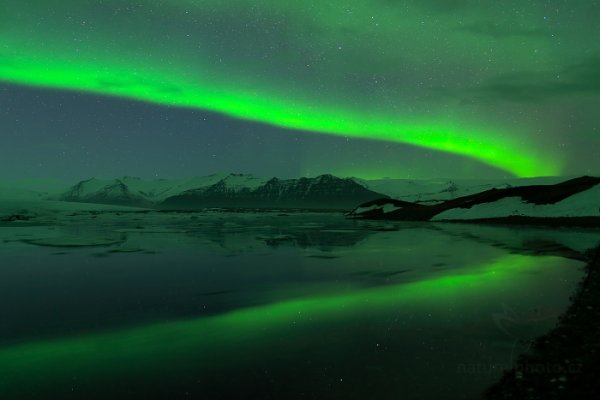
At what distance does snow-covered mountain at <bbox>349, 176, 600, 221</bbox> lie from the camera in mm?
58281

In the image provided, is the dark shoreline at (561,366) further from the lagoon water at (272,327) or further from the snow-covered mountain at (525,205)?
the snow-covered mountain at (525,205)

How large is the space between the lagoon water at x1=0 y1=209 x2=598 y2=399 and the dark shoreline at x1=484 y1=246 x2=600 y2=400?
1.14 ft

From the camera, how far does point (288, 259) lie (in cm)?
2558

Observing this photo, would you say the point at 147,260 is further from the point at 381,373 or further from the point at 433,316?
the point at 381,373

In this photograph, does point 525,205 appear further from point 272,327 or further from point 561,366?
point 561,366

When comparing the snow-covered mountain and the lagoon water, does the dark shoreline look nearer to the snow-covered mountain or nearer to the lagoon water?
the lagoon water

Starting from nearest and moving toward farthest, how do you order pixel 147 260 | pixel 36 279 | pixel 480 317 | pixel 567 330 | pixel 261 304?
pixel 567 330
pixel 480 317
pixel 261 304
pixel 36 279
pixel 147 260

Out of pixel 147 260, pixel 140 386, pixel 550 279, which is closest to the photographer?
pixel 140 386

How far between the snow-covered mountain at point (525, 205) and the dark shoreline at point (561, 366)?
51.4m

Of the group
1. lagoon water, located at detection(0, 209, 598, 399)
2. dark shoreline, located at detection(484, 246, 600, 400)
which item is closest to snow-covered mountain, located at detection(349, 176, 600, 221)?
lagoon water, located at detection(0, 209, 598, 399)

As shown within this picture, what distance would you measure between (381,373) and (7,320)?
1087 centimetres

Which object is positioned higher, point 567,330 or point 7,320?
point 567,330

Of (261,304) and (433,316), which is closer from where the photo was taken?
(433,316)

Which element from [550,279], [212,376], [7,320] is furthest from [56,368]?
[550,279]
